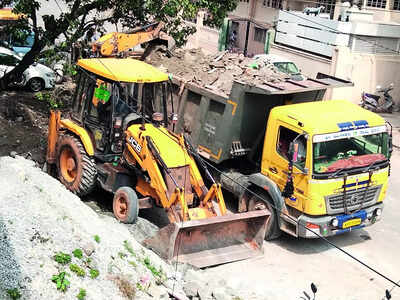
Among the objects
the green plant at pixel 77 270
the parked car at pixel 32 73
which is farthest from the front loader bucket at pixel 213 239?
the parked car at pixel 32 73

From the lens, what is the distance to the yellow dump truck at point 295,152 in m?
10.0

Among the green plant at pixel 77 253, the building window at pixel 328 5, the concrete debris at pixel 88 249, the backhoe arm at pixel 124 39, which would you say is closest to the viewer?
the green plant at pixel 77 253

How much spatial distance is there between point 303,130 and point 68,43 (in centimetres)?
600

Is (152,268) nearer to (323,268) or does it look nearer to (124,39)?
(323,268)

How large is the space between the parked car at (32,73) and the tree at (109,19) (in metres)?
2.75

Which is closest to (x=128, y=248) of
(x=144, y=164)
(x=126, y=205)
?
(x=126, y=205)

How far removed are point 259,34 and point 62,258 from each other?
20921 mm

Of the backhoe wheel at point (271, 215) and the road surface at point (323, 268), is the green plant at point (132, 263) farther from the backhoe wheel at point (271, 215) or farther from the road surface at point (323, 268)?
the backhoe wheel at point (271, 215)

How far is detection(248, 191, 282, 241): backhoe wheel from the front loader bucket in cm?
55

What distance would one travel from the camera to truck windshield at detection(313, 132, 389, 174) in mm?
9977

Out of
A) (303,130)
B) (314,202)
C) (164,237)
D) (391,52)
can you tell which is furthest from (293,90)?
(391,52)

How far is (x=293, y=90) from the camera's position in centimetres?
1093

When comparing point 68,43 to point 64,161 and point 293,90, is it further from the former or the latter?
point 293,90

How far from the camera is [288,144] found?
10500mm
